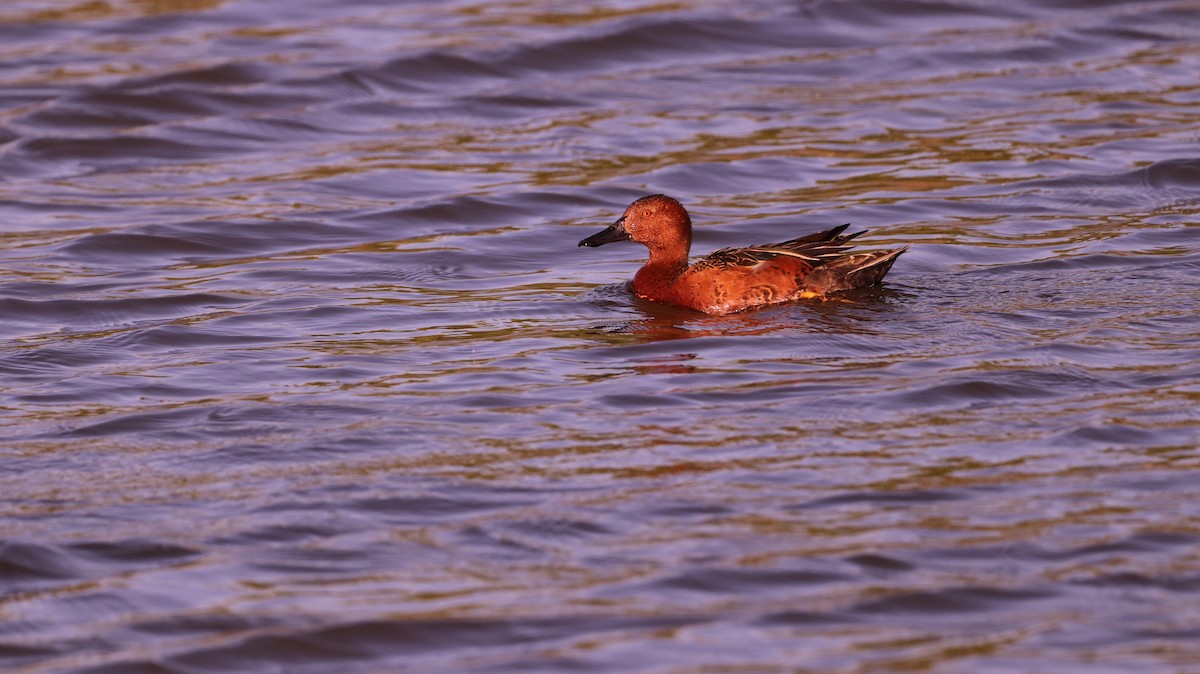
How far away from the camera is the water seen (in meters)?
5.78

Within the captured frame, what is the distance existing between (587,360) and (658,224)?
178 centimetres

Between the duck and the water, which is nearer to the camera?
the water

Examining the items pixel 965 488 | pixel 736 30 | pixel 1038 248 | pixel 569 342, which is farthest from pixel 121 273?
pixel 736 30

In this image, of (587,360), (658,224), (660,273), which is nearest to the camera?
(587,360)

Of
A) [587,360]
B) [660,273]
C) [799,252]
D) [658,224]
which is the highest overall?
[658,224]

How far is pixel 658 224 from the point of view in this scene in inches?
413

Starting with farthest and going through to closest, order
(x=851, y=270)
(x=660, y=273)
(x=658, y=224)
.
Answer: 1. (x=658, y=224)
2. (x=660, y=273)
3. (x=851, y=270)

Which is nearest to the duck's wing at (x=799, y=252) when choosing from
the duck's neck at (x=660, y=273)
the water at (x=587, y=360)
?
the water at (x=587, y=360)

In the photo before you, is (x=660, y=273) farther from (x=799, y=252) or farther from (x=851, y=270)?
(x=851, y=270)

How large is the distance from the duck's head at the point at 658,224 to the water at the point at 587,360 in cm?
36

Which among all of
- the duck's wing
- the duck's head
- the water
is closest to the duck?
the duck's wing

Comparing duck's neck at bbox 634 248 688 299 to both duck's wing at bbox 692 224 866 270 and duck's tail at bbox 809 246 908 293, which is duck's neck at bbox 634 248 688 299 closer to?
duck's wing at bbox 692 224 866 270

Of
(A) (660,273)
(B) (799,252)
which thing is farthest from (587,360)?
(B) (799,252)

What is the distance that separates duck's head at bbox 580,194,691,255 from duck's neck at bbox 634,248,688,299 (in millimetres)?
39
